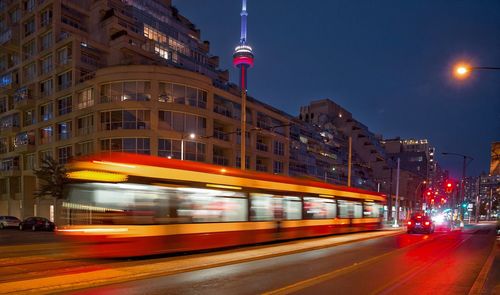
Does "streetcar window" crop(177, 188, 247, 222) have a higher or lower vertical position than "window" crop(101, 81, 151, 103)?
lower

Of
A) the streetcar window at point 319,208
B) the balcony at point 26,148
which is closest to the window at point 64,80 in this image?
the balcony at point 26,148

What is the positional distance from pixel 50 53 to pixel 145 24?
1197 centimetres

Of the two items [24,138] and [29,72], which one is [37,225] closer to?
[24,138]

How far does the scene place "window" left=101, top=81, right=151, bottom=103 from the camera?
44688 millimetres

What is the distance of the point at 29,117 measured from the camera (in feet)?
187

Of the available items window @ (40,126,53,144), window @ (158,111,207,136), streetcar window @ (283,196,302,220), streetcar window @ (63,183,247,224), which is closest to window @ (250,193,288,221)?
streetcar window @ (283,196,302,220)

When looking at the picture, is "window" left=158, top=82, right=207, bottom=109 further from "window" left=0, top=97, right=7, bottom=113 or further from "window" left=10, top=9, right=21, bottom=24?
"window" left=0, top=97, right=7, bottom=113

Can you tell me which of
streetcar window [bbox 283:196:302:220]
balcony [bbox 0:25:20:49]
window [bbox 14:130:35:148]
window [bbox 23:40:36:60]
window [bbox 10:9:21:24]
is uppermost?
window [bbox 10:9:21:24]

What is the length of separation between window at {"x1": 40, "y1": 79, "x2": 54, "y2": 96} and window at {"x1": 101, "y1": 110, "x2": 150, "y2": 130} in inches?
500

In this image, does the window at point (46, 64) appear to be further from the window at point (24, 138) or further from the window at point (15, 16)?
the window at point (15, 16)

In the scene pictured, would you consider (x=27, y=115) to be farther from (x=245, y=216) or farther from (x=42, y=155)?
(x=245, y=216)

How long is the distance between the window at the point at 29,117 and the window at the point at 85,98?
36.1 ft

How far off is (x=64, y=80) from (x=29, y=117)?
979 centimetres

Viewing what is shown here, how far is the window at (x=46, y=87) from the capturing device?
5306 centimetres
